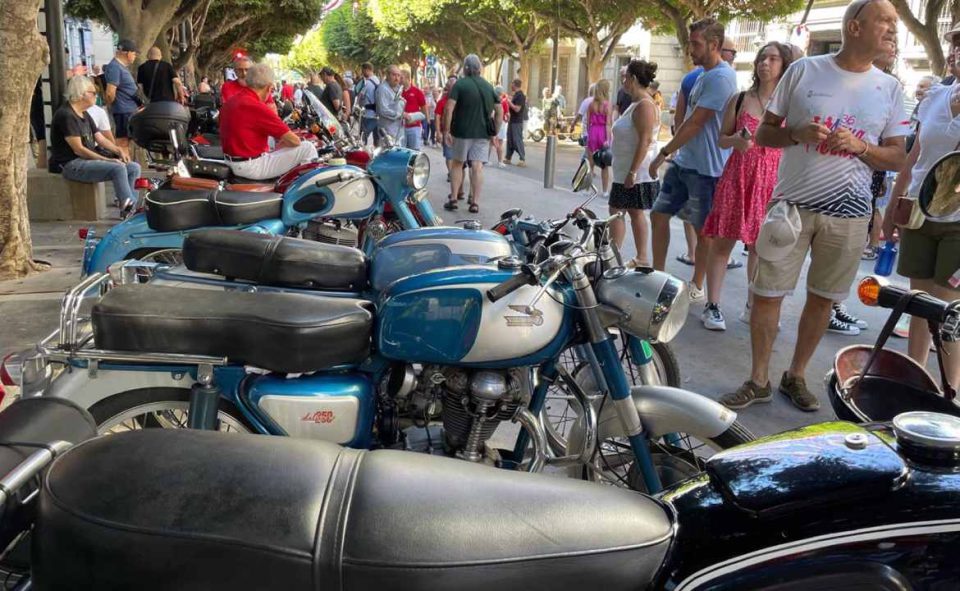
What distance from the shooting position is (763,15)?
23.8 metres

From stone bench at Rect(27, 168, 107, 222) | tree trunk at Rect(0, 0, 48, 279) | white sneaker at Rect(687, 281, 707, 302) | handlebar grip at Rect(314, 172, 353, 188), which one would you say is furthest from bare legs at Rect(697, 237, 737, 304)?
stone bench at Rect(27, 168, 107, 222)

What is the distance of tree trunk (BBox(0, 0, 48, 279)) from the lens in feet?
20.2

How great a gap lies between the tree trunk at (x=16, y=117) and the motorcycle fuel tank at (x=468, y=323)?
5.06 m

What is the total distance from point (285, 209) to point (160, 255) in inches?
35.3

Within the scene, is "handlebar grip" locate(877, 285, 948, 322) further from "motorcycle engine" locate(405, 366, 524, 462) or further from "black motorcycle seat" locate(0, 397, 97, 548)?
"black motorcycle seat" locate(0, 397, 97, 548)

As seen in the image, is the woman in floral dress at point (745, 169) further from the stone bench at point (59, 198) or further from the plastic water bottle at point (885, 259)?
the stone bench at point (59, 198)

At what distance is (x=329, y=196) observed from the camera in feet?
19.0

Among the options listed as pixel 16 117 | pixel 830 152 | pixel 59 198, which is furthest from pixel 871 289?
pixel 59 198

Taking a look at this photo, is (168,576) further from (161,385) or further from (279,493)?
(161,385)

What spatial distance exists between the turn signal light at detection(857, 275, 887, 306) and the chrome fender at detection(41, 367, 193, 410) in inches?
81.0

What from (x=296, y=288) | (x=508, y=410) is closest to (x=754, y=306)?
(x=508, y=410)

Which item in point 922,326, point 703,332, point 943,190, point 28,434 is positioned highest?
point 943,190

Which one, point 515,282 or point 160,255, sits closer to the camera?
point 515,282

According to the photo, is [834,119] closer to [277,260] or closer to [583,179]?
[583,179]
